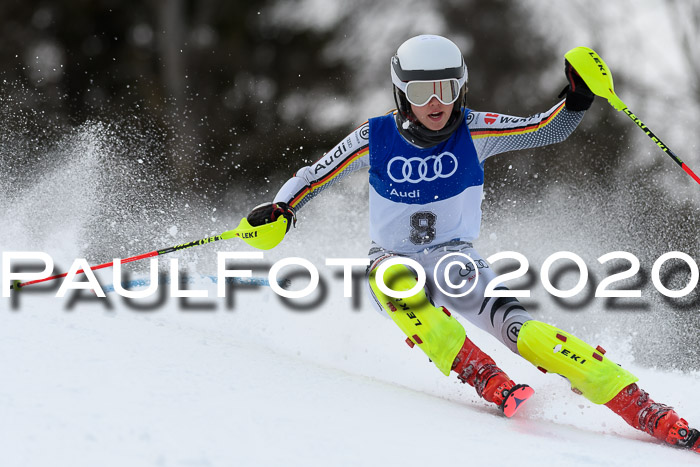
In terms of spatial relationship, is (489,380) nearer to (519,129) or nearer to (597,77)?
(519,129)

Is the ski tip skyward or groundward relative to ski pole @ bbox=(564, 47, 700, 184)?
groundward

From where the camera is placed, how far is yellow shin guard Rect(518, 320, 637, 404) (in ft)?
8.87

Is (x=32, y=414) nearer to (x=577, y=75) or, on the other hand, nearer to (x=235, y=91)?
(x=577, y=75)

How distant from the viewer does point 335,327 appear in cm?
416

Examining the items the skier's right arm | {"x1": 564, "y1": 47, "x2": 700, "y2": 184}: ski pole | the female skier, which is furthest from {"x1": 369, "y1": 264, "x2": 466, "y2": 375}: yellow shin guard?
{"x1": 564, "y1": 47, "x2": 700, "y2": 184}: ski pole

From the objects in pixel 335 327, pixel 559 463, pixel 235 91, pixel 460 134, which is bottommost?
pixel 559 463

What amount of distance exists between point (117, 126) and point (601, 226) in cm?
859

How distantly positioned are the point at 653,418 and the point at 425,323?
833mm

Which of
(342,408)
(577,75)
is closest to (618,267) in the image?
(577,75)

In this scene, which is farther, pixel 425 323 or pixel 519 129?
pixel 519 129

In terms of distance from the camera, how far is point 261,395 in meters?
2.44

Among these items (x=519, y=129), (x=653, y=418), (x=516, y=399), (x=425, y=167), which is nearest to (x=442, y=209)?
(x=425, y=167)

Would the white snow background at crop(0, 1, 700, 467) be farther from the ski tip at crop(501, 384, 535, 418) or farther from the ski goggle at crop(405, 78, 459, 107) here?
the ski goggle at crop(405, 78, 459, 107)

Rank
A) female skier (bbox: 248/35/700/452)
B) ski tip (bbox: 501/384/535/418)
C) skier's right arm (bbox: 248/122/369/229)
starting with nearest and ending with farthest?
ski tip (bbox: 501/384/535/418) < female skier (bbox: 248/35/700/452) < skier's right arm (bbox: 248/122/369/229)
